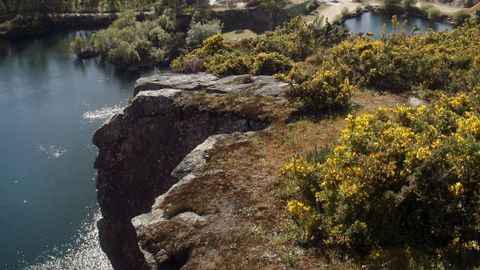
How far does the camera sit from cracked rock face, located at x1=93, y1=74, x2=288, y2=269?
86.9ft

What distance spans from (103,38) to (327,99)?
7282cm

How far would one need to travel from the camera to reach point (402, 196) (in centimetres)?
1307

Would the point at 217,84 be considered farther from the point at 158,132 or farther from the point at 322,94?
the point at 322,94

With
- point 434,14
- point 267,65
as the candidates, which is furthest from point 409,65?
point 434,14

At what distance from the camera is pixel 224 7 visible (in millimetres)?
111188

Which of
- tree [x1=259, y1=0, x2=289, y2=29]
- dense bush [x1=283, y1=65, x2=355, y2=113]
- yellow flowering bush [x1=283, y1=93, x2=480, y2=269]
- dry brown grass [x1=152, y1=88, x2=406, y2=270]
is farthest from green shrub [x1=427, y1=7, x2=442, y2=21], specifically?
yellow flowering bush [x1=283, y1=93, x2=480, y2=269]

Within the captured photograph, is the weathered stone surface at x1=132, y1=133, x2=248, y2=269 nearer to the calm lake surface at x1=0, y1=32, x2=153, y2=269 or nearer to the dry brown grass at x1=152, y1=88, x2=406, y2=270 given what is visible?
the dry brown grass at x1=152, y1=88, x2=406, y2=270

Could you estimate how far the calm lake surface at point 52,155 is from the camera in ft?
125

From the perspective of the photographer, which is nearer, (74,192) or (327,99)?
(327,99)

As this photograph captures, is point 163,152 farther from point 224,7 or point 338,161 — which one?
point 224,7

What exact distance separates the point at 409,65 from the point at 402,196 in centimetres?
1817

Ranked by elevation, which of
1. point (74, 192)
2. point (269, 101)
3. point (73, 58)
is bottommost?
point (74, 192)

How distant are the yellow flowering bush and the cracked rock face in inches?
402

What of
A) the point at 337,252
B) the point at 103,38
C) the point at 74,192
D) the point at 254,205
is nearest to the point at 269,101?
the point at 254,205
